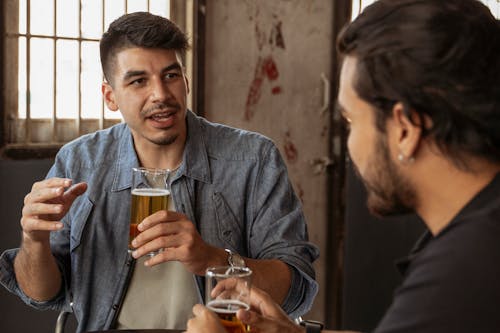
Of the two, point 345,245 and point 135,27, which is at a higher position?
point 135,27

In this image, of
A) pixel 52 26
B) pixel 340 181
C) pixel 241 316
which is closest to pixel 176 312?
pixel 241 316

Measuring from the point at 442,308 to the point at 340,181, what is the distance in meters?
2.87

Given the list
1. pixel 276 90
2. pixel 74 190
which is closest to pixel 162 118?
pixel 74 190

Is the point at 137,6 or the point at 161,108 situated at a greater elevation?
the point at 137,6

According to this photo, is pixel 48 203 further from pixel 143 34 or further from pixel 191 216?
pixel 143 34

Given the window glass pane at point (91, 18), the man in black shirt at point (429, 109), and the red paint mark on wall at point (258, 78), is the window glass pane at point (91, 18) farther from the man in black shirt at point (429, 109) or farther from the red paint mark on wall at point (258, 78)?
the man in black shirt at point (429, 109)

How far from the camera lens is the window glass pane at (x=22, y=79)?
3.06 meters

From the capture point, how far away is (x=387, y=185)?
4.79 feet

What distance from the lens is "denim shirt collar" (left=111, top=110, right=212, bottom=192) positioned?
2.47 m

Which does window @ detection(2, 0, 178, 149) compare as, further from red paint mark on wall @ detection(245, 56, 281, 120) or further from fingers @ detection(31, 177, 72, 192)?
fingers @ detection(31, 177, 72, 192)

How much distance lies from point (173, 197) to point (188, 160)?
0.13 metres

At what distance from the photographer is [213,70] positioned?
3562 mm

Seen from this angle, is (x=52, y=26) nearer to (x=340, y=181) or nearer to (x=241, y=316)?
(x=340, y=181)

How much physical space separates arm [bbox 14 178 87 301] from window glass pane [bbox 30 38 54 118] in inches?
37.7
